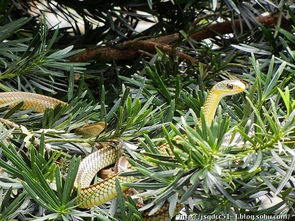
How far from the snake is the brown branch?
8.6 inches

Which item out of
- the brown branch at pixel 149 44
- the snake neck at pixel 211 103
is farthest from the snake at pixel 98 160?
the brown branch at pixel 149 44

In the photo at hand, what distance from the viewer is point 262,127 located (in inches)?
26.5

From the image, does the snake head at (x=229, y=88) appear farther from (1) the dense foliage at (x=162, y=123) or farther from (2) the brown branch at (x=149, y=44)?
(2) the brown branch at (x=149, y=44)

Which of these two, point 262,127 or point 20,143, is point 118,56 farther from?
point 262,127

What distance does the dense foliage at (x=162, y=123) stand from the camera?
661 millimetres

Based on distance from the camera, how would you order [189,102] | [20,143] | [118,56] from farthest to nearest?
[118,56], [189,102], [20,143]

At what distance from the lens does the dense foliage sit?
0.66 metres

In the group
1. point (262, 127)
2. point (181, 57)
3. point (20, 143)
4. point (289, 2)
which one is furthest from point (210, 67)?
point (262, 127)

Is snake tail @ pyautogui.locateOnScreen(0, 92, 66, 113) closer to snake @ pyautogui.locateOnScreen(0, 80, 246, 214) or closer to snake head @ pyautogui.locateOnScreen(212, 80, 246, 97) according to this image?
snake @ pyautogui.locateOnScreen(0, 80, 246, 214)

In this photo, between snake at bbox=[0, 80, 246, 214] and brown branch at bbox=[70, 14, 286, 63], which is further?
brown branch at bbox=[70, 14, 286, 63]

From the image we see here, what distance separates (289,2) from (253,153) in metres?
0.79

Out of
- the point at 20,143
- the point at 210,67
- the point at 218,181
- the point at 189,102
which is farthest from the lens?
the point at 210,67

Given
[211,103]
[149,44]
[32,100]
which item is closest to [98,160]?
[211,103]

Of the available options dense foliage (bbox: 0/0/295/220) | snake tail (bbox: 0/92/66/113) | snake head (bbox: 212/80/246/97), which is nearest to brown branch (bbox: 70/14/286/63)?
dense foliage (bbox: 0/0/295/220)
